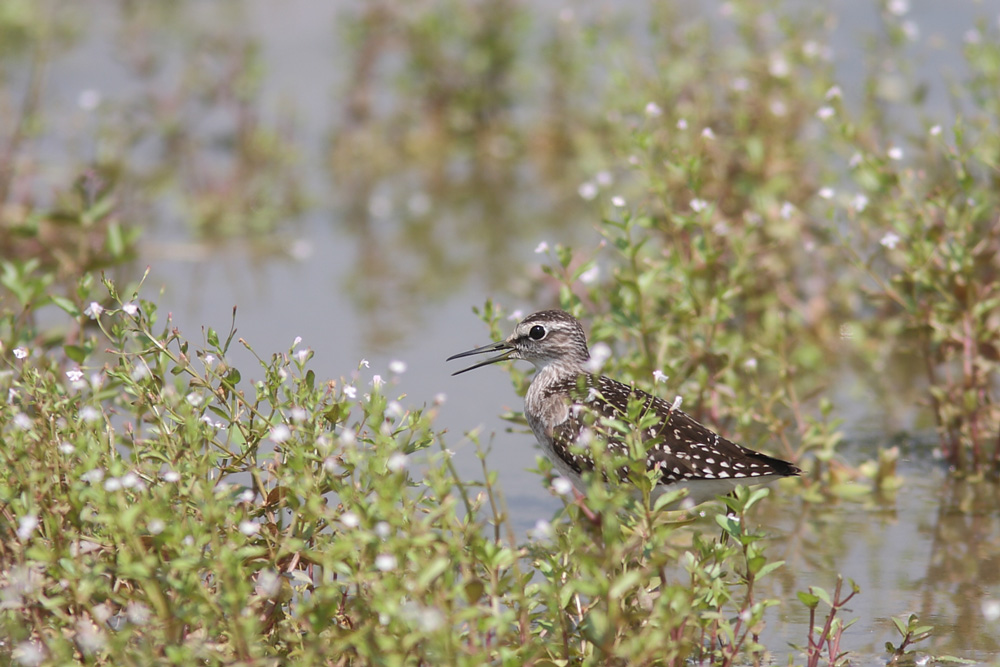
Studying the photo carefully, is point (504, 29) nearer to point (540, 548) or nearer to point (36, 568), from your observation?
point (540, 548)

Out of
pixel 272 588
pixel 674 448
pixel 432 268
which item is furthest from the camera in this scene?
pixel 432 268

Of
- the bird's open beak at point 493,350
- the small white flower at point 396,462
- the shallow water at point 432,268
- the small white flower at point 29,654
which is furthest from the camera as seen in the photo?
the bird's open beak at point 493,350

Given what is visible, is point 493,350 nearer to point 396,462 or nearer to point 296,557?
point 296,557

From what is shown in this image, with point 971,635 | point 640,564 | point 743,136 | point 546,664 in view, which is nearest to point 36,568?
point 546,664

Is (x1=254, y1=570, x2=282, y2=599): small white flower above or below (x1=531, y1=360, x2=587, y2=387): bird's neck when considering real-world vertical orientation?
Result: below

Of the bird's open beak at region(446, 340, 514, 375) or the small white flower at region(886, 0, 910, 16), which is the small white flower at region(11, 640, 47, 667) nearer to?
the bird's open beak at region(446, 340, 514, 375)

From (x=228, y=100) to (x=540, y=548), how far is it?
8.26 meters

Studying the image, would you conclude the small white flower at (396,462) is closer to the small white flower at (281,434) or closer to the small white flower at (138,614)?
the small white flower at (281,434)

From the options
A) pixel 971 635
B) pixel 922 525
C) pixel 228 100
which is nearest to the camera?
pixel 971 635

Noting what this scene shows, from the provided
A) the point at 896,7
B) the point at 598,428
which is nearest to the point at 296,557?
the point at 598,428

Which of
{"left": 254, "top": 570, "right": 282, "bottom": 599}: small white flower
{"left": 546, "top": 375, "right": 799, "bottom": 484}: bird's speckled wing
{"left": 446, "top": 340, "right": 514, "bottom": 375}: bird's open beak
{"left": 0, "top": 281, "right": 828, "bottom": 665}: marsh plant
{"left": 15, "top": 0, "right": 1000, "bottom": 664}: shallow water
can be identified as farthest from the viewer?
{"left": 446, "top": 340, "right": 514, "bottom": 375}: bird's open beak

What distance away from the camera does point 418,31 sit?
13.1m

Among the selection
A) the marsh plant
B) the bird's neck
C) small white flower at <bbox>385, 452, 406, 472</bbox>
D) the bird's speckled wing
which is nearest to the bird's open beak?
the bird's neck

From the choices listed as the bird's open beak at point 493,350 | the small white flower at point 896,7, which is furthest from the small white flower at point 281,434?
the small white flower at point 896,7
